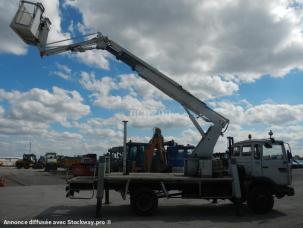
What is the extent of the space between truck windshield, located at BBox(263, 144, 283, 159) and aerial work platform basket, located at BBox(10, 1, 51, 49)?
928 cm

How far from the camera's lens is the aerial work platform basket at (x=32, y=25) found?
13961 millimetres

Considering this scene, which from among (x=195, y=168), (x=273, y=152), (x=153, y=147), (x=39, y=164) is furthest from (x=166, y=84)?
(x=39, y=164)

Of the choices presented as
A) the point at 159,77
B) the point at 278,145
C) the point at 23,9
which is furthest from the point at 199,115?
the point at 23,9

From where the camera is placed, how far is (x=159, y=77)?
1636 centimetres

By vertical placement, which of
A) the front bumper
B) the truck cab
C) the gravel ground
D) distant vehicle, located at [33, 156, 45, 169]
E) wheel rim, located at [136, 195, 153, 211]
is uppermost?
distant vehicle, located at [33, 156, 45, 169]

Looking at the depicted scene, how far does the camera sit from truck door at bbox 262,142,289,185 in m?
14.7

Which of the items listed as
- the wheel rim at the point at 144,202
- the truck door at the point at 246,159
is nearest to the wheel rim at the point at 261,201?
the truck door at the point at 246,159

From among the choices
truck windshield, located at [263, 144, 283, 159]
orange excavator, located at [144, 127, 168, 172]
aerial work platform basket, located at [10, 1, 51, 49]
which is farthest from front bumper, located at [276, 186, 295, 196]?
orange excavator, located at [144, 127, 168, 172]

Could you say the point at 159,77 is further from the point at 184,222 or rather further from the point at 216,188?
the point at 184,222

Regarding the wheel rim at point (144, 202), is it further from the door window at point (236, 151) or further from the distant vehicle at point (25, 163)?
the distant vehicle at point (25, 163)

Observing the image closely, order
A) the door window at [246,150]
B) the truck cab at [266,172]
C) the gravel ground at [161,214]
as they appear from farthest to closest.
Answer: the door window at [246,150] → the truck cab at [266,172] → the gravel ground at [161,214]

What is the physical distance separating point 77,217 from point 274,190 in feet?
23.1

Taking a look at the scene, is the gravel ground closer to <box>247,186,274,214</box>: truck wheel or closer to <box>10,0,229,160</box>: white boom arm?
<box>247,186,274,214</box>: truck wheel

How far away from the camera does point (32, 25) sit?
14250 mm
